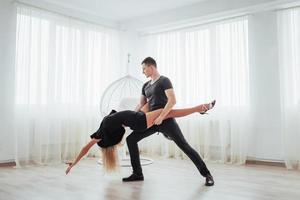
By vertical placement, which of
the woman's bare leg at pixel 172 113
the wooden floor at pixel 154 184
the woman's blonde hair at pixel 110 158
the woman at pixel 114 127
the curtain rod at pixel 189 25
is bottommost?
the wooden floor at pixel 154 184

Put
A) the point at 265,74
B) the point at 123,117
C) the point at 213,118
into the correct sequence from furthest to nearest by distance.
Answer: the point at 213,118 → the point at 265,74 → the point at 123,117

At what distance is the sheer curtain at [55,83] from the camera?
4.26 meters

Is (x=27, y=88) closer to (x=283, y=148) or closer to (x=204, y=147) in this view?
(x=204, y=147)

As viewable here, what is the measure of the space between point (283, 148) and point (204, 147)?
44.4 inches

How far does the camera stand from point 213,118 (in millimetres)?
4664

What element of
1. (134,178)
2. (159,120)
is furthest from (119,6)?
(134,178)

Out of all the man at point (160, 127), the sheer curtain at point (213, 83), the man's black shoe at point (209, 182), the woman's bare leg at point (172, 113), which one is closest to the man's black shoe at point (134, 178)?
the man at point (160, 127)

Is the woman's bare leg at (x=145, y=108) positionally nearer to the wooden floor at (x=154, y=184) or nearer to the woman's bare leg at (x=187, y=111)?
the woman's bare leg at (x=187, y=111)

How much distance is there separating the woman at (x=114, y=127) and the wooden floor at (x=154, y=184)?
0.26 m

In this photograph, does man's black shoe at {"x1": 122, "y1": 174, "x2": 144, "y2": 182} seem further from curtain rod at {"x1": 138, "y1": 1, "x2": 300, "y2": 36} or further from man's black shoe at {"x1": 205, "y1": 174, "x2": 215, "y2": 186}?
curtain rod at {"x1": 138, "y1": 1, "x2": 300, "y2": 36}

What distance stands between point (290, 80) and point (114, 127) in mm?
2542

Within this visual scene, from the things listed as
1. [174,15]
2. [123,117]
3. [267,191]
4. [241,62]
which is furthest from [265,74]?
[123,117]

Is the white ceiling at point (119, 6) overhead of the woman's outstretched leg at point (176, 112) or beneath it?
overhead

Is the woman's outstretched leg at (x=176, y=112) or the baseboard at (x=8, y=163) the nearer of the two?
the woman's outstretched leg at (x=176, y=112)
